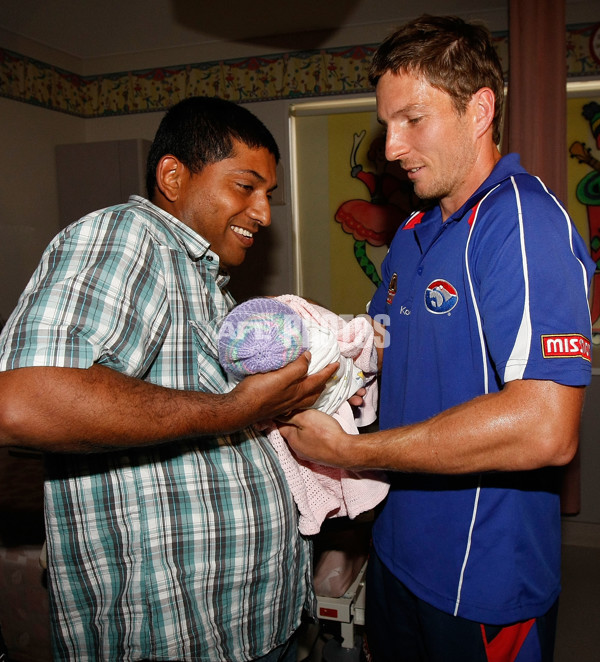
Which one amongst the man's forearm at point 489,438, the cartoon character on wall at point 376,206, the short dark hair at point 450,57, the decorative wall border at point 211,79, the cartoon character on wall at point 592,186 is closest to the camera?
the man's forearm at point 489,438

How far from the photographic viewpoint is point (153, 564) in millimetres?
1009

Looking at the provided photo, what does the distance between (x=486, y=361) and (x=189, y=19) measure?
3175 millimetres

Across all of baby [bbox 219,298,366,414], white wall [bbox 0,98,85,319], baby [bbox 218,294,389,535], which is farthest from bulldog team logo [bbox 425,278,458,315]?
white wall [bbox 0,98,85,319]

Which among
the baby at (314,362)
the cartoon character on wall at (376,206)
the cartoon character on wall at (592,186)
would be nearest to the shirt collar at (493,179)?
the baby at (314,362)

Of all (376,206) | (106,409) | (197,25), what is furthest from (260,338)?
(197,25)

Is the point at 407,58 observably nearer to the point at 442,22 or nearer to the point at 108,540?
the point at 442,22

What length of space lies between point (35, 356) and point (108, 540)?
1.41 feet

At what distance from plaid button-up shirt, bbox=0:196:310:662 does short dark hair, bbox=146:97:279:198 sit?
0.22m

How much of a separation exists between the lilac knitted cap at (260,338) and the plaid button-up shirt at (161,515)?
0.09 metres

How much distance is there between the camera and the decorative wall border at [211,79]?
343 cm

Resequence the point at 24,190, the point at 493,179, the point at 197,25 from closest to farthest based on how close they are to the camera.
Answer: the point at 493,179 → the point at 197,25 → the point at 24,190

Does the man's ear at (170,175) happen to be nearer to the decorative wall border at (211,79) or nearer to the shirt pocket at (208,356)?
the shirt pocket at (208,356)

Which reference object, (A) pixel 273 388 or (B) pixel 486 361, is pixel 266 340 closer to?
(A) pixel 273 388

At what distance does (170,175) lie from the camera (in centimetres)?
128
